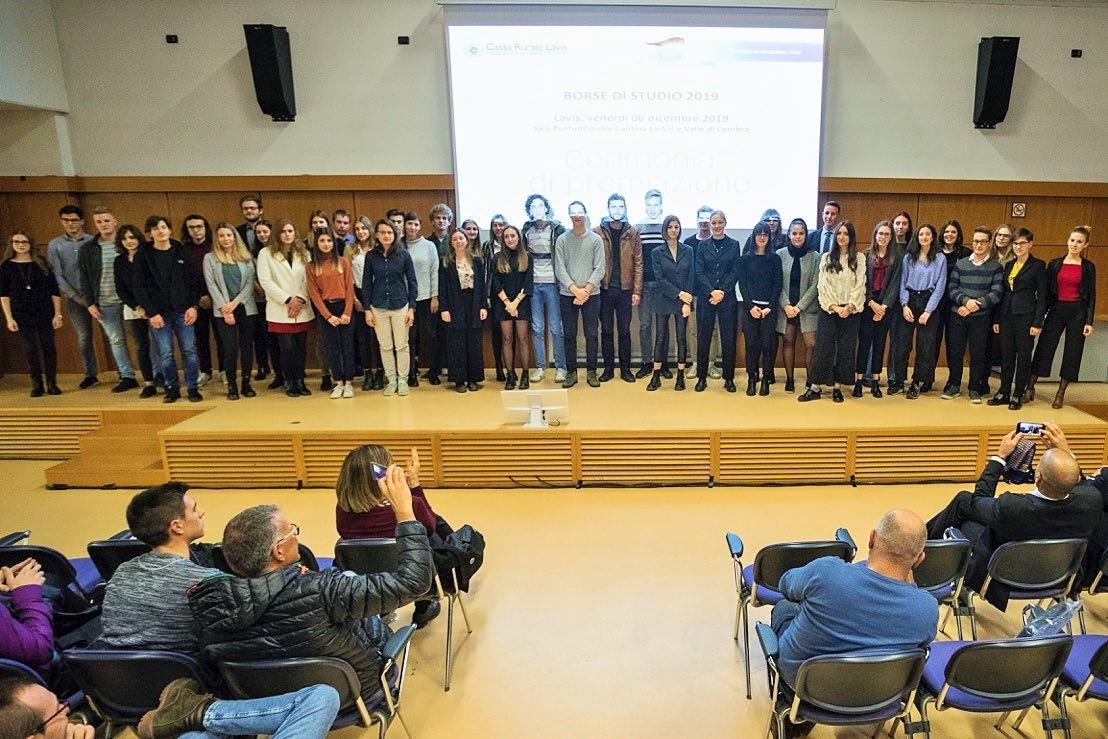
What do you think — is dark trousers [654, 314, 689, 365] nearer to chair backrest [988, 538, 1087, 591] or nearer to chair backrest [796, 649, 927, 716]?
chair backrest [988, 538, 1087, 591]

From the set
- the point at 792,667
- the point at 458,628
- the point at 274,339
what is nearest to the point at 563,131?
the point at 274,339

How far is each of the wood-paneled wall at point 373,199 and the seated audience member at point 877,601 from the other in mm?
5082

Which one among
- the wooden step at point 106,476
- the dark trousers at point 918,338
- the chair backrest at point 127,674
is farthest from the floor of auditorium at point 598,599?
the dark trousers at point 918,338

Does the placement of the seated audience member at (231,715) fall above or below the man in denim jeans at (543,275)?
below

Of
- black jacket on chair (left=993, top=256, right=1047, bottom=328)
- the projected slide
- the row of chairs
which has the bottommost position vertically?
the row of chairs

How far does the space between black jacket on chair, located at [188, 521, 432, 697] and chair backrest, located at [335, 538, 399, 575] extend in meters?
0.52

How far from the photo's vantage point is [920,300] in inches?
201

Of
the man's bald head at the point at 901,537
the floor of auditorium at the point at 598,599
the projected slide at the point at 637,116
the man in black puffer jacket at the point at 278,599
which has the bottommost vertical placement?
the floor of auditorium at the point at 598,599

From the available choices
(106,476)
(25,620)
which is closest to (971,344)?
(25,620)

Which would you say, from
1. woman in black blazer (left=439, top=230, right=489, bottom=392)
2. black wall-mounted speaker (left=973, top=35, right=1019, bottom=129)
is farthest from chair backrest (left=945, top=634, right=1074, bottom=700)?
black wall-mounted speaker (left=973, top=35, right=1019, bottom=129)

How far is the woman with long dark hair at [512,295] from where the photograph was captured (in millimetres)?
5359

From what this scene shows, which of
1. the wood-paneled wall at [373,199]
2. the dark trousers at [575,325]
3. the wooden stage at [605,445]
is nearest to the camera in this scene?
the wooden stage at [605,445]

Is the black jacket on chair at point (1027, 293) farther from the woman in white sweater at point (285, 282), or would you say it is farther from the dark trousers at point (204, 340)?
the dark trousers at point (204, 340)

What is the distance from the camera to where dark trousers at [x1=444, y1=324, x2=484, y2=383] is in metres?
5.58
